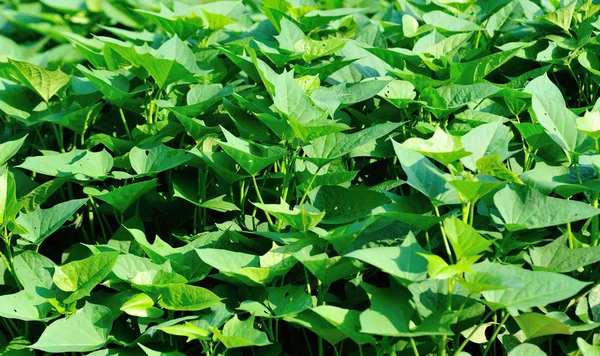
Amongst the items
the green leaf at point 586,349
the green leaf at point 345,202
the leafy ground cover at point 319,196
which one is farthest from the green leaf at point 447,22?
the green leaf at point 586,349

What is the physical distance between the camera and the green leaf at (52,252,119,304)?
156cm

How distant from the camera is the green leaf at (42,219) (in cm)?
174

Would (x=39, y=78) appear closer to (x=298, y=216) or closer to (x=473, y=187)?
(x=298, y=216)

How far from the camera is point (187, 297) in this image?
150cm

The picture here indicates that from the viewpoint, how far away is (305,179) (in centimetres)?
179

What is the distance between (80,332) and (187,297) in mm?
242

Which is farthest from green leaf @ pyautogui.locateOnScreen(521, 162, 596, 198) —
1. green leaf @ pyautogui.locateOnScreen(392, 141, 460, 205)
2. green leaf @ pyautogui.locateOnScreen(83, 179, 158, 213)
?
green leaf @ pyautogui.locateOnScreen(83, 179, 158, 213)

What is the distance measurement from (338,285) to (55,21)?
2920mm

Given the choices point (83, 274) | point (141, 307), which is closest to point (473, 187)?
point (141, 307)

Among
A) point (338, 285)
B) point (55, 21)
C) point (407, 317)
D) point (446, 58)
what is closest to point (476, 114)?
point (446, 58)

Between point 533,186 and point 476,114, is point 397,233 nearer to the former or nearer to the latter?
point 533,186

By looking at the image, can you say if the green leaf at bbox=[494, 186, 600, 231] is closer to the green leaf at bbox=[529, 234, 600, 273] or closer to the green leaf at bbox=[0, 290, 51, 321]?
the green leaf at bbox=[529, 234, 600, 273]

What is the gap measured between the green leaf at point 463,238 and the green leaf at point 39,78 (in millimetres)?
1347

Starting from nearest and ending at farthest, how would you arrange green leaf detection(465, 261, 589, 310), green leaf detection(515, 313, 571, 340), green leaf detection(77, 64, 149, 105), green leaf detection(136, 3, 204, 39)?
1. green leaf detection(465, 261, 589, 310)
2. green leaf detection(515, 313, 571, 340)
3. green leaf detection(77, 64, 149, 105)
4. green leaf detection(136, 3, 204, 39)
